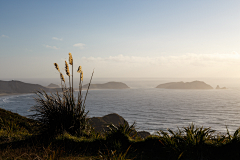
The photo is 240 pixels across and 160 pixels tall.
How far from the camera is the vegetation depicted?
4.52 meters

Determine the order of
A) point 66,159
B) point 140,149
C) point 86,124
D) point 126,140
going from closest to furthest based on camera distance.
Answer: point 66,159, point 140,149, point 126,140, point 86,124

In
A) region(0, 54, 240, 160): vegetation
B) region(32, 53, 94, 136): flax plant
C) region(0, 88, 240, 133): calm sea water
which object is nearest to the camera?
region(0, 54, 240, 160): vegetation

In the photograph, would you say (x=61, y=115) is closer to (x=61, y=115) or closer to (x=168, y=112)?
(x=61, y=115)

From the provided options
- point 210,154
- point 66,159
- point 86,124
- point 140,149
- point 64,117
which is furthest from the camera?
point 86,124

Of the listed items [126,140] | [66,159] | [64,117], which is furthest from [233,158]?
[64,117]

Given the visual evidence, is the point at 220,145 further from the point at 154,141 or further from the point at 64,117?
the point at 64,117

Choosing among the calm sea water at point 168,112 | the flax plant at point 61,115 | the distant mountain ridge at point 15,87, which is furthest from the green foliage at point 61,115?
the distant mountain ridge at point 15,87

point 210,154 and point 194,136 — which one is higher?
point 194,136

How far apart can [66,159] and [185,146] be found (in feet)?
10.8

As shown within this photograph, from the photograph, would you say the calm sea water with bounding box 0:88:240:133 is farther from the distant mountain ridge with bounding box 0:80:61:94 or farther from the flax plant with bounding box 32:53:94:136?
the distant mountain ridge with bounding box 0:80:61:94

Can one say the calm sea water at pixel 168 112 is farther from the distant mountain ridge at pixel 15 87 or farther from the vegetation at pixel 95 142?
the distant mountain ridge at pixel 15 87

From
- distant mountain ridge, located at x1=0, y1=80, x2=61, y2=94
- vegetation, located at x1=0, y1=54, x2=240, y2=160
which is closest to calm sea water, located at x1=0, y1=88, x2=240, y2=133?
vegetation, located at x1=0, y1=54, x2=240, y2=160

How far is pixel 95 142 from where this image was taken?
5.70 m

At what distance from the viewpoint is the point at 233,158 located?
175 inches
